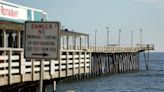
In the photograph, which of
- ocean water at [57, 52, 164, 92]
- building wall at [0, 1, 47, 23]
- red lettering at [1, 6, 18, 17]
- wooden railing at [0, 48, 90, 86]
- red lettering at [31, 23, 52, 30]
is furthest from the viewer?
ocean water at [57, 52, 164, 92]

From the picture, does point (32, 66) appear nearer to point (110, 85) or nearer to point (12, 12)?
point (12, 12)

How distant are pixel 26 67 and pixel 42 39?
8597 mm

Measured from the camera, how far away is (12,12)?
25.3 metres

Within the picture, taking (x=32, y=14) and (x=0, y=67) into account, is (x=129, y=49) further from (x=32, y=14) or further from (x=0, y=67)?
(x=0, y=67)

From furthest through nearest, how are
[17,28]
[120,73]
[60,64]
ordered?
1. [120,73]
2. [17,28]
3. [60,64]

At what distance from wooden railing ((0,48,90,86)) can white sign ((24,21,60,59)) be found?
6.43 metres

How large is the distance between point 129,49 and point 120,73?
5.27 metres

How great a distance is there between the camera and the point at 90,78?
74.0 meters

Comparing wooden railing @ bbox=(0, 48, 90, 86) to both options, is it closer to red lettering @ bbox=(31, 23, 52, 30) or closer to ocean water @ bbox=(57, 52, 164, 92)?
red lettering @ bbox=(31, 23, 52, 30)

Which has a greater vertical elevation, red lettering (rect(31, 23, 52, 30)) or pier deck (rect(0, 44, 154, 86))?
red lettering (rect(31, 23, 52, 30))

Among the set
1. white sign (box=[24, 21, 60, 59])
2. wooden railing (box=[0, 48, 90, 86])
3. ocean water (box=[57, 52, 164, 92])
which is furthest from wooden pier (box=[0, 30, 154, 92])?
ocean water (box=[57, 52, 164, 92])

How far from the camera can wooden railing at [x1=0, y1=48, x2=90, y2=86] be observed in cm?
1511

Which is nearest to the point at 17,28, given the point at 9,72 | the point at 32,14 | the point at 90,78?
the point at 32,14

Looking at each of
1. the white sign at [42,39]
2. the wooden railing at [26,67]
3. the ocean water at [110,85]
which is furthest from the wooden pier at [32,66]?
the ocean water at [110,85]
